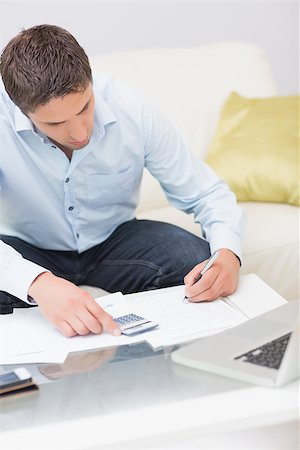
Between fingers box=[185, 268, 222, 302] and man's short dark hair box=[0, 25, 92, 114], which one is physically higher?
man's short dark hair box=[0, 25, 92, 114]

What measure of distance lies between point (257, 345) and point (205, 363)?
99 mm

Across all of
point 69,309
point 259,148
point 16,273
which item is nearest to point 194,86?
point 259,148

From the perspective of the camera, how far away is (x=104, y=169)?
6.26 ft

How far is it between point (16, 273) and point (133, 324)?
321 millimetres

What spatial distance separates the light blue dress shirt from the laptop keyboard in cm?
59

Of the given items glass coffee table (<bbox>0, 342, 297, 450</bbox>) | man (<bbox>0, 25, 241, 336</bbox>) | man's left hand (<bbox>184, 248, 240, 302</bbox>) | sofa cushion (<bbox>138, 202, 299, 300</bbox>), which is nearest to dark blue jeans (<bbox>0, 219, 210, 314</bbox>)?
man (<bbox>0, 25, 241, 336</bbox>)

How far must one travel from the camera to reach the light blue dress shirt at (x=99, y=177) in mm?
1828

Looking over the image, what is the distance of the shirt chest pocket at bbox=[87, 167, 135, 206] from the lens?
1.91 metres

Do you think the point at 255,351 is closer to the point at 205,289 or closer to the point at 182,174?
the point at 205,289

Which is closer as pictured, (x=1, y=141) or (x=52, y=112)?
(x=52, y=112)

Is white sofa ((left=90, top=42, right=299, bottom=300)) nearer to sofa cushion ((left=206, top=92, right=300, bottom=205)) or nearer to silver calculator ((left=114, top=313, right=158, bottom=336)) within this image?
sofa cushion ((left=206, top=92, right=300, bottom=205))

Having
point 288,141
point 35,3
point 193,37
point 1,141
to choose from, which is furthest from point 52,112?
point 193,37

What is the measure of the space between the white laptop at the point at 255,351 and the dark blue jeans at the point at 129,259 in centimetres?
50

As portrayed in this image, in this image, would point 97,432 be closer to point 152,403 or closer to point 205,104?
point 152,403
